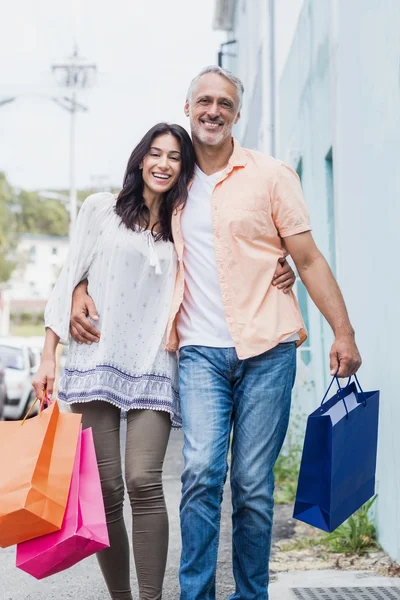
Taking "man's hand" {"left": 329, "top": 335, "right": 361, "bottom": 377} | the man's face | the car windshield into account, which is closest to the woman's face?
the man's face

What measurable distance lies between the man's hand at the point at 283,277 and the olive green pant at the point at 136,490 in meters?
0.66

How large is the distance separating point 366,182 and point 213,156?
4.75 feet

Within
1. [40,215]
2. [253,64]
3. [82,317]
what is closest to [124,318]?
[82,317]

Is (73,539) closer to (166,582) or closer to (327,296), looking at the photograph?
(327,296)

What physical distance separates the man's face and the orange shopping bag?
3.88 feet

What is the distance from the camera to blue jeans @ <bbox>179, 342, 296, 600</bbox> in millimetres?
3494

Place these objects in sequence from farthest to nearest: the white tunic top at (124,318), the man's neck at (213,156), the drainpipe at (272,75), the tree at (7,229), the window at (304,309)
→ the tree at (7,229), the drainpipe at (272,75), the window at (304,309), the man's neck at (213,156), the white tunic top at (124,318)

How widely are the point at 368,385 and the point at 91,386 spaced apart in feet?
6.20

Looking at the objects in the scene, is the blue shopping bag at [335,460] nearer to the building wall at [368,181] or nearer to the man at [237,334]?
the man at [237,334]

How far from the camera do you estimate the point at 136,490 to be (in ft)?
11.8

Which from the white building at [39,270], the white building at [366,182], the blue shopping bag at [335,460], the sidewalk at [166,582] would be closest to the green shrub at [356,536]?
the white building at [366,182]

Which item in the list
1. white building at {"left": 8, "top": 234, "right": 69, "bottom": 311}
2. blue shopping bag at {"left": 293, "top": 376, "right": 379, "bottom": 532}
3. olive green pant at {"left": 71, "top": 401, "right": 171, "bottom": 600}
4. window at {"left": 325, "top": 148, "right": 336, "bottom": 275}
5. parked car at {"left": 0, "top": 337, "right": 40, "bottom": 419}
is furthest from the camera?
white building at {"left": 8, "top": 234, "right": 69, "bottom": 311}

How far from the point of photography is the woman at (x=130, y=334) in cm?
365

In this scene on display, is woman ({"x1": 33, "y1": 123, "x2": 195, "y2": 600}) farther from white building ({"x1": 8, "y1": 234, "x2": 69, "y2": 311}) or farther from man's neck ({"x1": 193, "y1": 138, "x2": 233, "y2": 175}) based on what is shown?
white building ({"x1": 8, "y1": 234, "x2": 69, "y2": 311})
